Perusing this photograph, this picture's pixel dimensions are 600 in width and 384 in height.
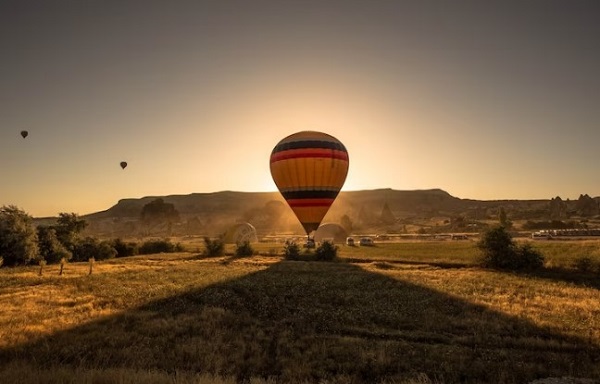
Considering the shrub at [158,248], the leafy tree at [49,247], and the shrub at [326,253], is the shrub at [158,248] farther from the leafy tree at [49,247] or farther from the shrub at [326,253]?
the shrub at [326,253]

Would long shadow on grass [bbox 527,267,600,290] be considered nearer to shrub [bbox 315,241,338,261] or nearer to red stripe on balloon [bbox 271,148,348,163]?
shrub [bbox 315,241,338,261]

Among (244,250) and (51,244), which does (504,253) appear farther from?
(51,244)

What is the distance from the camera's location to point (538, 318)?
22984mm

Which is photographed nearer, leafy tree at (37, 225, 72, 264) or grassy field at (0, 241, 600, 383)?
grassy field at (0, 241, 600, 383)

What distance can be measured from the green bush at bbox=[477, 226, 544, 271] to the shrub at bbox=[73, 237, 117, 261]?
189 feet

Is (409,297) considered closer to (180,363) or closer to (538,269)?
(180,363)

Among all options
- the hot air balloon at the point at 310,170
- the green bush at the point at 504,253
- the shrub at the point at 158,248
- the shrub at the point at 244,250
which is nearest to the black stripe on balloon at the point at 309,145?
the hot air balloon at the point at 310,170

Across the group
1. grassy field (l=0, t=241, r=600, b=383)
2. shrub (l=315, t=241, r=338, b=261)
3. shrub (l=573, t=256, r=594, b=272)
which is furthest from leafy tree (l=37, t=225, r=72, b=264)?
shrub (l=573, t=256, r=594, b=272)

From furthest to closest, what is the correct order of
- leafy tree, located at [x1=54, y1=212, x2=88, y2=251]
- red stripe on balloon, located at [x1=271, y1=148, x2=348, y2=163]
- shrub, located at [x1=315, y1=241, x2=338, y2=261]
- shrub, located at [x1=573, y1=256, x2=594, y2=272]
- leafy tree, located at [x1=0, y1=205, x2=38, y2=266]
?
leafy tree, located at [x1=54, y1=212, x2=88, y2=251] → red stripe on balloon, located at [x1=271, y1=148, x2=348, y2=163] → shrub, located at [x1=315, y1=241, x2=338, y2=261] → leafy tree, located at [x1=0, y1=205, x2=38, y2=266] → shrub, located at [x1=573, y1=256, x2=594, y2=272]

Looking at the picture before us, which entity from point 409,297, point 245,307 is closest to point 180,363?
point 245,307

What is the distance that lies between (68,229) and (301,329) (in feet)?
193

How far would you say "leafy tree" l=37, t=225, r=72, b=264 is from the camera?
198 ft

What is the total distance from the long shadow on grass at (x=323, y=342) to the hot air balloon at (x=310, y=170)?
104ft

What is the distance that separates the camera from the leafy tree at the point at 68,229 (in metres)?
66.5
